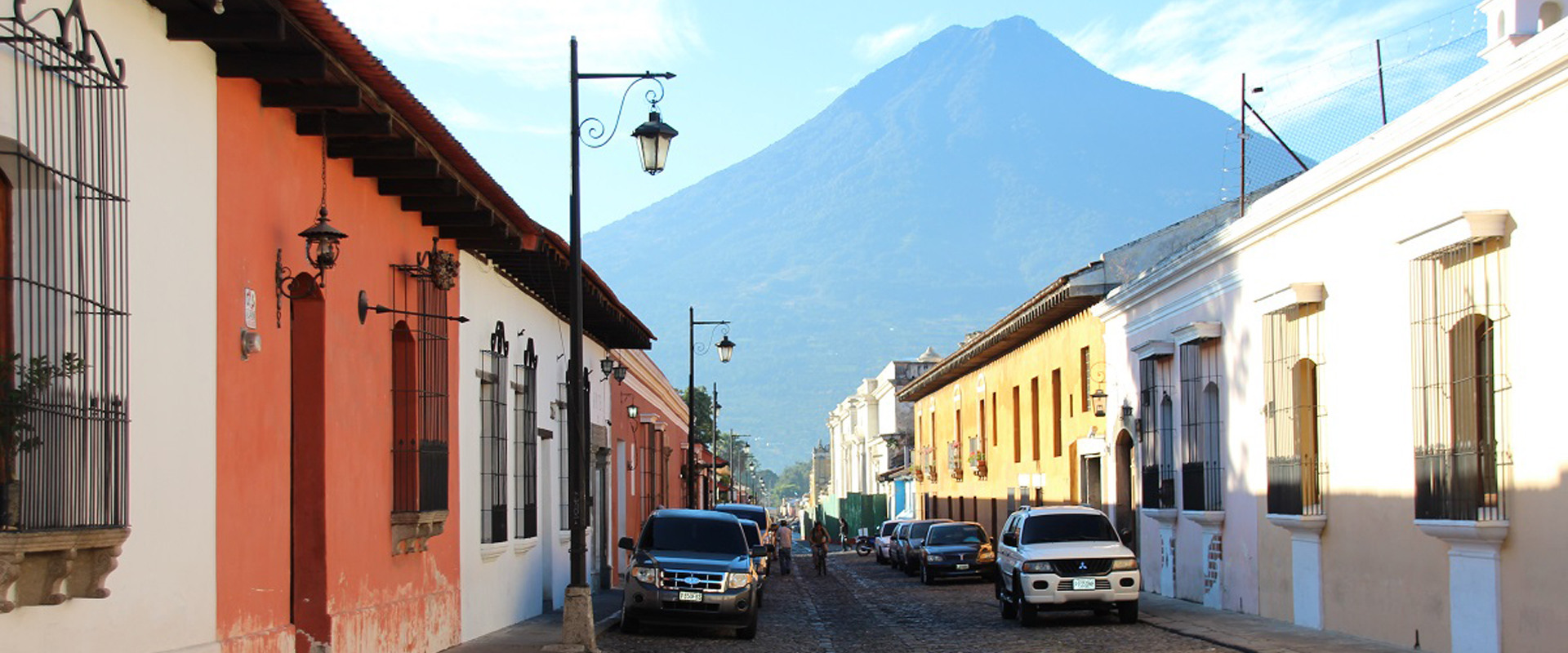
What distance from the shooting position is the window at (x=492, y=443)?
751 inches

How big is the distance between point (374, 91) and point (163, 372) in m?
3.19

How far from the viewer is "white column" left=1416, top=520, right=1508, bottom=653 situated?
1405cm

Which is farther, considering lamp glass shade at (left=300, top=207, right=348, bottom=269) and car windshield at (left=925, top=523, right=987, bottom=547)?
car windshield at (left=925, top=523, right=987, bottom=547)

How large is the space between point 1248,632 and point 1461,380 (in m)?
5.75

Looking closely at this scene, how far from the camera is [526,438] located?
2189 cm

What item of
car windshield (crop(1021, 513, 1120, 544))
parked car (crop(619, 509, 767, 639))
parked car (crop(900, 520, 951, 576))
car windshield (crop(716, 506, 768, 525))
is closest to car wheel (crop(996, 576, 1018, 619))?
car windshield (crop(1021, 513, 1120, 544))

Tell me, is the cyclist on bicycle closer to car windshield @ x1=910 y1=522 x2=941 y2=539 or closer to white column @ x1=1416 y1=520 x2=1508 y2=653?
car windshield @ x1=910 y1=522 x2=941 y2=539

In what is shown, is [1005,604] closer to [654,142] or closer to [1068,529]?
[1068,529]

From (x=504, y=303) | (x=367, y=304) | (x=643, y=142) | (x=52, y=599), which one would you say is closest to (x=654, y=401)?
(x=504, y=303)

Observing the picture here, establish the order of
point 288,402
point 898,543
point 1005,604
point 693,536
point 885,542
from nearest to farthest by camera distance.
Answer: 1. point 288,402
2. point 693,536
3. point 1005,604
4. point 898,543
5. point 885,542

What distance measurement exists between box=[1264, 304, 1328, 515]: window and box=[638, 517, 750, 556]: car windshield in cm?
669

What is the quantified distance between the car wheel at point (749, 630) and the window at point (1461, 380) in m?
8.23

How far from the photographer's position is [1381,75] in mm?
21672

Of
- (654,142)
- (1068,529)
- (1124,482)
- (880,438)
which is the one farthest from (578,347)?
(880,438)
